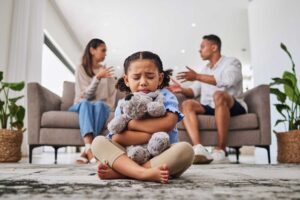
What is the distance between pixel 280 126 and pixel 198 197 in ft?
10.4

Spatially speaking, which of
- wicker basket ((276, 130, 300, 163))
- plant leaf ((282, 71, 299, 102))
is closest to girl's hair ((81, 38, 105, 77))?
plant leaf ((282, 71, 299, 102))

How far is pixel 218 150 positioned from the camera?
2004 millimetres

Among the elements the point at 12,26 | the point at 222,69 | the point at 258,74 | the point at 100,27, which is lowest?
the point at 222,69

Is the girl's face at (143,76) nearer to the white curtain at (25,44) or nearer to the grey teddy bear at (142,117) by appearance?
the grey teddy bear at (142,117)

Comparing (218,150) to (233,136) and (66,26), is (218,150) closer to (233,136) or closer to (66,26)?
(233,136)

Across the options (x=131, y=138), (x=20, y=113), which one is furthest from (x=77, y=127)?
(x=131, y=138)

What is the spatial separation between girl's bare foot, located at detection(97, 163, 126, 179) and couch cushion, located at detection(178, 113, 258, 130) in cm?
142

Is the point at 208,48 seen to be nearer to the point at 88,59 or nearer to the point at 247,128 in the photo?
the point at 247,128

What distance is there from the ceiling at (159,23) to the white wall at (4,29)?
179 cm

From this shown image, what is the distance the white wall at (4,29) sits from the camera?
3178mm

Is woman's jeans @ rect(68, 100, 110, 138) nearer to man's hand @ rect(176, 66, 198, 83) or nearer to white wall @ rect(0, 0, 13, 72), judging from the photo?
man's hand @ rect(176, 66, 198, 83)

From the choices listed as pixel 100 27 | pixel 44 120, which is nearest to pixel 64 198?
pixel 44 120

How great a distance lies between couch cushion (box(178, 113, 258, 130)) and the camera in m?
2.18

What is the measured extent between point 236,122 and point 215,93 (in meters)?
0.29
